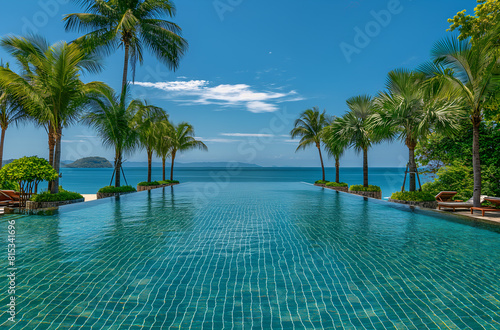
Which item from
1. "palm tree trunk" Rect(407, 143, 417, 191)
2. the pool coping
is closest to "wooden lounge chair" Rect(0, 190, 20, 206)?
the pool coping

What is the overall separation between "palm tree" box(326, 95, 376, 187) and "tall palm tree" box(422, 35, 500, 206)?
6.53m

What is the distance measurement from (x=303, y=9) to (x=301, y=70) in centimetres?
1305

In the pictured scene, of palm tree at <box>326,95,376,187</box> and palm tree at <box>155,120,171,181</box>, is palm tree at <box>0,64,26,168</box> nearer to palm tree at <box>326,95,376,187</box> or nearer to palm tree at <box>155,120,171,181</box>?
palm tree at <box>155,120,171,181</box>

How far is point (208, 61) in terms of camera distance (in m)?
24.8

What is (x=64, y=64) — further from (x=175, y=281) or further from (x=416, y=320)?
(x=416, y=320)

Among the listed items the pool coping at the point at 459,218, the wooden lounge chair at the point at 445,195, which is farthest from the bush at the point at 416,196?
the pool coping at the point at 459,218

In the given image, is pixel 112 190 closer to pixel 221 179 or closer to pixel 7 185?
pixel 7 185

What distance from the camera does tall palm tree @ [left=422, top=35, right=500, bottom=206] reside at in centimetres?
854

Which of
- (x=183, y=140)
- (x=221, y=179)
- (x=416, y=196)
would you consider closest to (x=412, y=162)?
(x=416, y=196)

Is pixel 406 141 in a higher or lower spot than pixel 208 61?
lower

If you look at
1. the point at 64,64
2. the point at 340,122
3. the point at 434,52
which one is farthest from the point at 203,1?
the point at 434,52

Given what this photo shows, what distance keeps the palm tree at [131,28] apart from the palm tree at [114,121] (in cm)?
169

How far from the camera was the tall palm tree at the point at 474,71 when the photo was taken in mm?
8539

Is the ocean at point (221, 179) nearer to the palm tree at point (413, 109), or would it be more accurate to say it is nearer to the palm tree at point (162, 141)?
the palm tree at point (162, 141)
